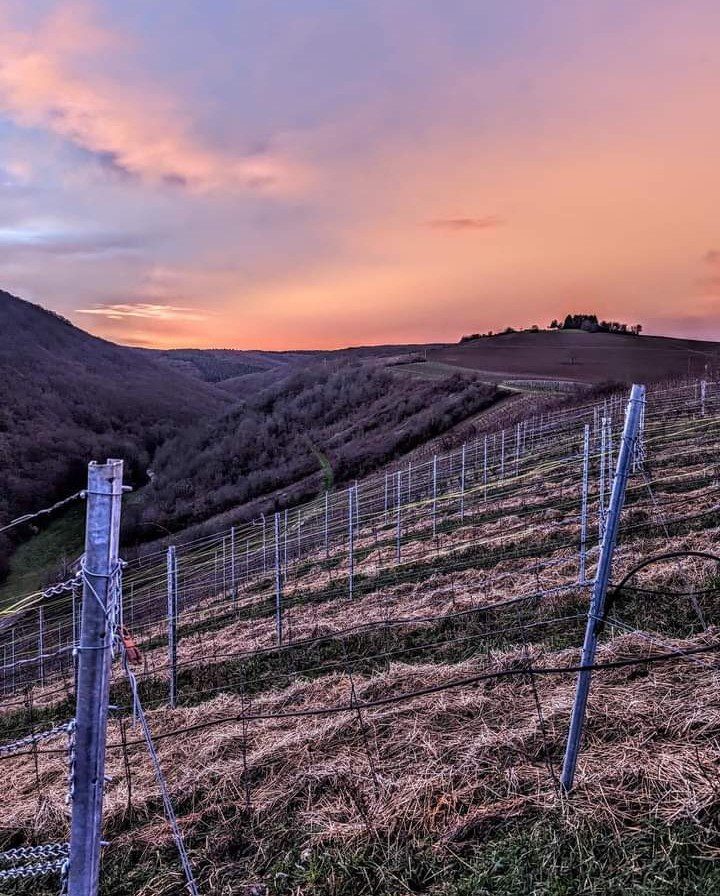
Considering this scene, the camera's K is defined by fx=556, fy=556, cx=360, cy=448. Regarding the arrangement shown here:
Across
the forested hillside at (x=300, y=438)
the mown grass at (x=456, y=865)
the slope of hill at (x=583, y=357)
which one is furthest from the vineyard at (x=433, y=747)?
the slope of hill at (x=583, y=357)

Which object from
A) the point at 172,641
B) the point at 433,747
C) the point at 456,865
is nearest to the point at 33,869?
the point at 456,865

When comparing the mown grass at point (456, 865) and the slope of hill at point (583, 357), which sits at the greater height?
the slope of hill at point (583, 357)

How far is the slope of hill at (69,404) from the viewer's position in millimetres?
56656

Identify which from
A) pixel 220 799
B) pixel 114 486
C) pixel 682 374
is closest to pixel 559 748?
pixel 220 799

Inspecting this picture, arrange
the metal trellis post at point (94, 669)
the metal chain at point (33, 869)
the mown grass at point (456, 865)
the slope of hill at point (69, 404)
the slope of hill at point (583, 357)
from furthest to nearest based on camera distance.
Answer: the slope of hill at point (69, 404)
the slope of hill at point (583, 357)
the mown grass at point (456, 865)
the metal chain at point (33, 869)
the metal trellis post at point (94, 669)

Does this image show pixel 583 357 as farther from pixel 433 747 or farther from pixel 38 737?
pixel 38 737

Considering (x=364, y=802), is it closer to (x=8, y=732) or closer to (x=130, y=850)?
(x=130, y=850)

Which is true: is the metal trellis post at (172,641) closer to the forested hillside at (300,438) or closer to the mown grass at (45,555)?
the forested hillside at (300,438)

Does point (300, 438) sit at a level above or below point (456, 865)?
above

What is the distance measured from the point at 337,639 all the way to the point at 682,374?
3639 cm

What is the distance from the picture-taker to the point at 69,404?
7862cm

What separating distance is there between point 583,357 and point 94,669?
55.3m

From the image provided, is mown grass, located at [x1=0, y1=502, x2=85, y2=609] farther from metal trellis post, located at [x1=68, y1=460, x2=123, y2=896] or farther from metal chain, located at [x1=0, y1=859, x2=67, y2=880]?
metal trellis post, located at [x1=68, y1=460, x2=123, y2=896]

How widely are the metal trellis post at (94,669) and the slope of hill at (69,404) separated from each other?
140 feet
